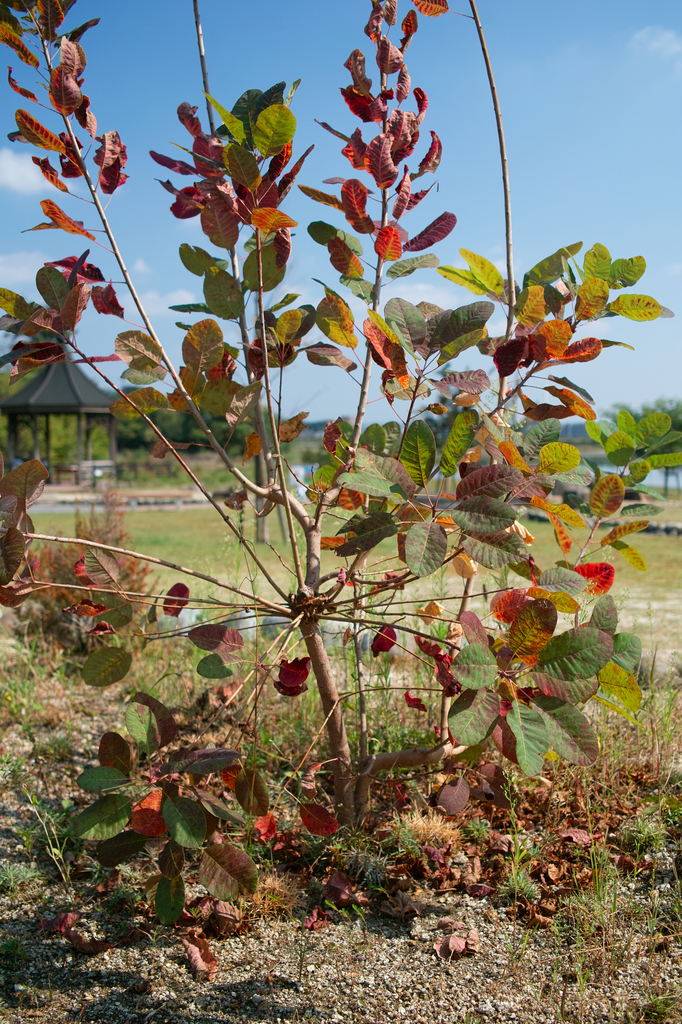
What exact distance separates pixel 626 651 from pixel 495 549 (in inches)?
18.8

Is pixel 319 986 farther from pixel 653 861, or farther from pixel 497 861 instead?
pixel 653 861

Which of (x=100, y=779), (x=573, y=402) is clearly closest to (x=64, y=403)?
(x=100, y=779)

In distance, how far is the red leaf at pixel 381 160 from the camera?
4.34 feet

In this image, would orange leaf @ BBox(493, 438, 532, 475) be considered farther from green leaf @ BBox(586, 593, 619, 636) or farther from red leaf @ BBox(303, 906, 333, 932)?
red leaf @ BBox(303, 906, 333, 932)

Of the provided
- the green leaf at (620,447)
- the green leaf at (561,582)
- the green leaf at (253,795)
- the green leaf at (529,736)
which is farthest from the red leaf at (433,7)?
the green leaf at (253,795)

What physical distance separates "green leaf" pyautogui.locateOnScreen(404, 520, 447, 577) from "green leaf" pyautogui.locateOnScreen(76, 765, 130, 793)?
2.46ft

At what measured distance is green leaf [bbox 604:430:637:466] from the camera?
5.76 feet

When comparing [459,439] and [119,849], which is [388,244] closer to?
[459,439]

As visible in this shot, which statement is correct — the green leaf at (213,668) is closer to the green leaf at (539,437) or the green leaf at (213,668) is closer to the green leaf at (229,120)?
the green leaf at (539,437)

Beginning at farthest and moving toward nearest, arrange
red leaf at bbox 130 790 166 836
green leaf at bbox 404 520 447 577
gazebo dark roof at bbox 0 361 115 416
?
gazebo dark roof at bbox 0 361 115 416 → red leaf at bbox 130 790 166 836 → green leaf at bbox 404 520 447 577

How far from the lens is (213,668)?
132cm

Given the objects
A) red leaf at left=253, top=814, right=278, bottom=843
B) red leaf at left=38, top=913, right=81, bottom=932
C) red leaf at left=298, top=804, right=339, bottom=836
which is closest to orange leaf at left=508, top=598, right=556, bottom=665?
red leaf at left=298, top=804, right=339, bottom=836

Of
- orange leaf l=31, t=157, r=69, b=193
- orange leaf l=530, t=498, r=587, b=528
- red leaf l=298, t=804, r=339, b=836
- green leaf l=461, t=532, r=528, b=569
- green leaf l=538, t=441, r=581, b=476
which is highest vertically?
orange leaf l=31, t=157, r=69, b=193

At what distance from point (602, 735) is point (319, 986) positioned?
3.86ft
